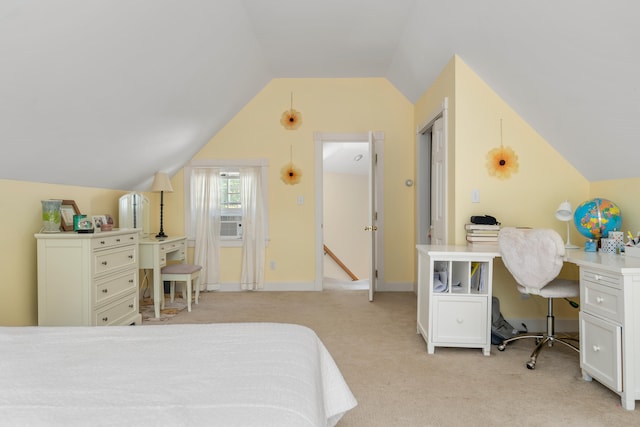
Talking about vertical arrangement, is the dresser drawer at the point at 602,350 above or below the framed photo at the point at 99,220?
below

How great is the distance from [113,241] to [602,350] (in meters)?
3.48

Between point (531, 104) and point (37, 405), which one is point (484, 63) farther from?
point (37, 405)

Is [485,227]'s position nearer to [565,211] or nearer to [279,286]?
[565,211]

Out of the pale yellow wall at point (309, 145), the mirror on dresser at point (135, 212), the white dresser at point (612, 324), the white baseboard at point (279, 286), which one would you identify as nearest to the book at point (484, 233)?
the white dresser at point (612, 324)

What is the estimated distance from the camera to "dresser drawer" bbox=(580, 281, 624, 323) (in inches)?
90.3

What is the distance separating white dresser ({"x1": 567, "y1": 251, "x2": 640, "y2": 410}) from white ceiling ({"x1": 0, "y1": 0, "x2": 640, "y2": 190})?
960 mm

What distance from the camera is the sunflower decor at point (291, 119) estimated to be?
5441mm

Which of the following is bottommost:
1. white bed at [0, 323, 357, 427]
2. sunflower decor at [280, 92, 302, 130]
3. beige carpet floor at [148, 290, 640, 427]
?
beige carpet floor at [148, 290, 640, 427]

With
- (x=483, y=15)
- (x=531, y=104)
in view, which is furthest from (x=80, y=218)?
(x=531, y=104)

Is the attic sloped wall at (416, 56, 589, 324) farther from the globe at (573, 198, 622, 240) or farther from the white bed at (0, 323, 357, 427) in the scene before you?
the white bed at (0, 323, 357, 427)

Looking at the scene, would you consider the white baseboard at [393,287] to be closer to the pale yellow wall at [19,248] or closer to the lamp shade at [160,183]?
the lamp shade at [160,183]

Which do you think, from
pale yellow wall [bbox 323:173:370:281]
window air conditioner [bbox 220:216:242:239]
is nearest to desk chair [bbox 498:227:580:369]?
window air conditioner [bbox 220:216:242:239]

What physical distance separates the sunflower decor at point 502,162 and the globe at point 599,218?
66 centimetres

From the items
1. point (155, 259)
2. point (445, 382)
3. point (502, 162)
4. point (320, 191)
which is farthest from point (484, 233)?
point (155, 259)
